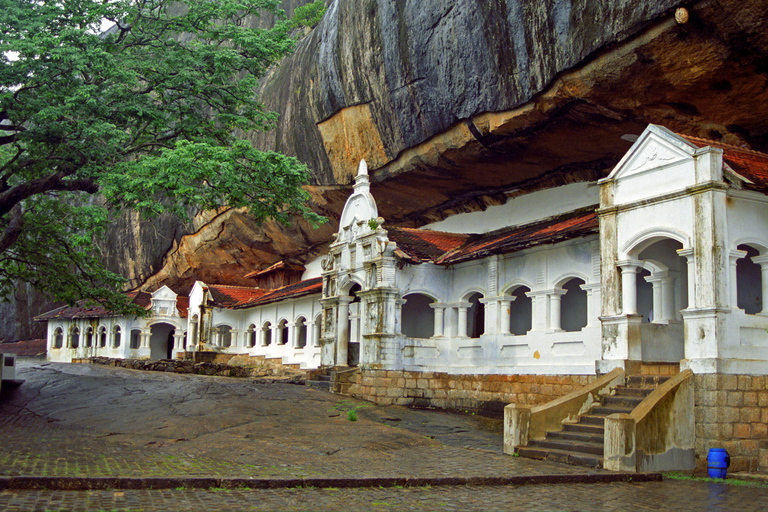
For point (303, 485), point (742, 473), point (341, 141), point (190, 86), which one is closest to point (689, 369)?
point (742, 473)

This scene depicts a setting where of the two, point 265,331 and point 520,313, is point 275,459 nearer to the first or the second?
point 520,313

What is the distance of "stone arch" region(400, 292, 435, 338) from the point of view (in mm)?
22562

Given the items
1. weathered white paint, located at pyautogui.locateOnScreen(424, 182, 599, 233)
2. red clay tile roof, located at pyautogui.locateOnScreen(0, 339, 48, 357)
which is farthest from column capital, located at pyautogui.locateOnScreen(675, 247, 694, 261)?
red clay tile roof, located at pyautogui.locateOnScreen(0, 339, 48, 357)

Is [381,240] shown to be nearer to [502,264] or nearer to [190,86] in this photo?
[502,264]

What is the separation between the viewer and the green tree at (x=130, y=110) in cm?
1451

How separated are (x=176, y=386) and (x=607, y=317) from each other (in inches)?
496

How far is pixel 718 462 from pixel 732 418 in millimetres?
926

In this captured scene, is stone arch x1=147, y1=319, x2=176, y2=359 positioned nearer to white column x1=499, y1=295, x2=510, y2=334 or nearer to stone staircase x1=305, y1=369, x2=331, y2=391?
stone staircase x1=305, y1=369, x2=331, y2=391

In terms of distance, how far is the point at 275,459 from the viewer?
10977 millimetres

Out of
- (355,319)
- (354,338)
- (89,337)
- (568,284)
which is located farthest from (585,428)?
(89,337)

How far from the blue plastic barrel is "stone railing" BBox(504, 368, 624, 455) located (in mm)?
2180

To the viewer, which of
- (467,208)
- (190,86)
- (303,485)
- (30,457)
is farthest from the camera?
(467,208)

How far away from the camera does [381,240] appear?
66.4 feet

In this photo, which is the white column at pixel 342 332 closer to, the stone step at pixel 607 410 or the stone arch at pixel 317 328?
the stone arch at pixel 317 328
